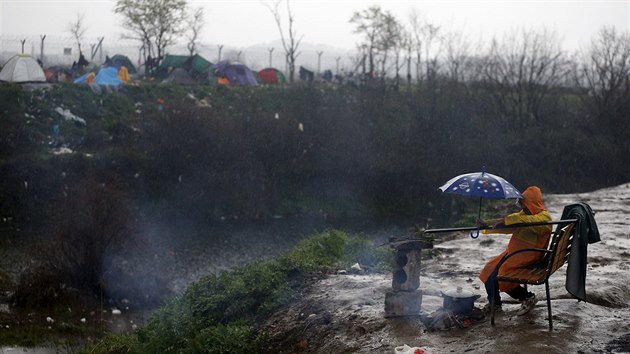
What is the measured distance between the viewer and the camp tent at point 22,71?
31.5 m

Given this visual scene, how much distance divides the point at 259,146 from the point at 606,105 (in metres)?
19.7

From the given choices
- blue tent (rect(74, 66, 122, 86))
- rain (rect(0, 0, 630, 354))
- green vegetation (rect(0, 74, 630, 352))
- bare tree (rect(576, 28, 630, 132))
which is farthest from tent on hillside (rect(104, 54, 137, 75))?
bare tree (rect(576, 28, 630, 132))

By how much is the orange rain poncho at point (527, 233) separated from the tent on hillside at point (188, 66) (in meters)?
35.0

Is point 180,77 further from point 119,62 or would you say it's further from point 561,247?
point 561,247

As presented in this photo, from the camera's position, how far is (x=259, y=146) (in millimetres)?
29641

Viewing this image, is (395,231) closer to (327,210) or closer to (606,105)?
(327,210)

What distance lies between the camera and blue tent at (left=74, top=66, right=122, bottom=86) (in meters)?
33.2

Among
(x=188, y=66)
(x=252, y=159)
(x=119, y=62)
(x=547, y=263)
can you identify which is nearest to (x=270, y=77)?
(x=188, y=66)

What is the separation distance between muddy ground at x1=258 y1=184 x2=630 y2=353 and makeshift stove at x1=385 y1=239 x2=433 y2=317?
0.37ft

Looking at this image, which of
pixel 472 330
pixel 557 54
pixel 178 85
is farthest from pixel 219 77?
pixel 472 330

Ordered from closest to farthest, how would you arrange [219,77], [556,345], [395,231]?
[556,345], [395,231], [219,77]

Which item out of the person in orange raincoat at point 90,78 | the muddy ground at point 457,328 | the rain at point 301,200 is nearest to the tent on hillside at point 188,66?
the rain at point 301,200

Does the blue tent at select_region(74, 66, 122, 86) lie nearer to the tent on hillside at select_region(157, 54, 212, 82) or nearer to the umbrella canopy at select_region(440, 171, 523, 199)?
the tent on hillside at select_region(157, 54, 212, 82)

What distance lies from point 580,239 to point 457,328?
1426 millimetres
